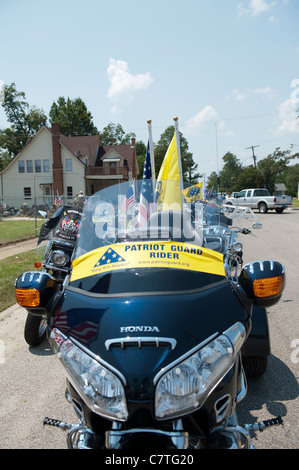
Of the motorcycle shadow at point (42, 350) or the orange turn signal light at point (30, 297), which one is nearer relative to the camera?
the orange turn signal light at point (30, 297)

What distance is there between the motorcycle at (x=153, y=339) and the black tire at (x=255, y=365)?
1.08 m

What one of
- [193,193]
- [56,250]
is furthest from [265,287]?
[193,193]

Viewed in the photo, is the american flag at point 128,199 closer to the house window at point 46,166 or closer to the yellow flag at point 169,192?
the yellow flag at point 169,192

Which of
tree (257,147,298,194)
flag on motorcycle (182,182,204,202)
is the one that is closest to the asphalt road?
flag on motorcycle (182,182,204,202)

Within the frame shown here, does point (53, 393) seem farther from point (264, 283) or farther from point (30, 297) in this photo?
point (264, 283)

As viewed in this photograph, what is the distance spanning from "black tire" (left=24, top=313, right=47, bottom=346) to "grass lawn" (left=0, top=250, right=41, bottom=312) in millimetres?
1762

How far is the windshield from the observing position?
229 cm

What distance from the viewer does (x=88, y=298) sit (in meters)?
2.23

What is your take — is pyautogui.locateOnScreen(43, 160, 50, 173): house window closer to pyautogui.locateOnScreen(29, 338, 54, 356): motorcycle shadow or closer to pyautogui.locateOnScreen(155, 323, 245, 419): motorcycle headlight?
pyautogui.locateOnScreen(29, 338, 54, 356): motorcycle shadow

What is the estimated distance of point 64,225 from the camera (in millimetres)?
5141

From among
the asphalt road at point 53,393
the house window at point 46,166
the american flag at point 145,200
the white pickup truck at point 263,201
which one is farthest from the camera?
the house window at point 46,166

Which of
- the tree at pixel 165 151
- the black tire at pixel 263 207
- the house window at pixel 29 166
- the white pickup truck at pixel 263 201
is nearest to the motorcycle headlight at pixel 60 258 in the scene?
the white pickup truck at pixel 263 201

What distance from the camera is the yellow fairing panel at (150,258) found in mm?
2381
